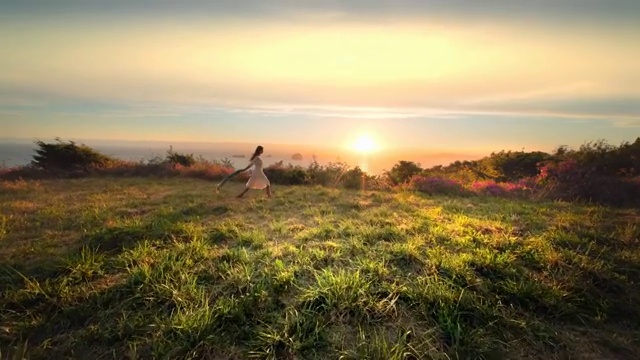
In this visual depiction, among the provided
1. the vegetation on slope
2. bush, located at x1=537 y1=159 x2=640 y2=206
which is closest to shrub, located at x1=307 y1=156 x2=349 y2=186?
the vegetation on slope

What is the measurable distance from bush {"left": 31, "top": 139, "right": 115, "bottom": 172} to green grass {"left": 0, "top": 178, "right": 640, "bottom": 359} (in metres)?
11.1

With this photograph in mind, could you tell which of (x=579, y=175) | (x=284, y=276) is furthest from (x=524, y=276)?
(x=579, y=175)

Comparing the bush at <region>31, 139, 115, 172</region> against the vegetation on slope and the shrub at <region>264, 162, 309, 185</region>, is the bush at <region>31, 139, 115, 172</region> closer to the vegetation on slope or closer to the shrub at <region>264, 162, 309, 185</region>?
the vegetation on slope

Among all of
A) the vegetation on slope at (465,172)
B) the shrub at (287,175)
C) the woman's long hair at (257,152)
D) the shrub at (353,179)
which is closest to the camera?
the woman's long hair at (257,152)

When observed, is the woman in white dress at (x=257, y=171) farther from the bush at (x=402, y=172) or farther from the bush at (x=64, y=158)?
the bush at (x=64, y=158)

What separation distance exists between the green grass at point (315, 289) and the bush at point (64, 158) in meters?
11.1

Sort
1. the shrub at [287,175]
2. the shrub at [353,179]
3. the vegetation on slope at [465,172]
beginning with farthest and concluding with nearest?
the shrub at [287,175] < the shrub at [353,179] < the vegetation on slope at [465,172]

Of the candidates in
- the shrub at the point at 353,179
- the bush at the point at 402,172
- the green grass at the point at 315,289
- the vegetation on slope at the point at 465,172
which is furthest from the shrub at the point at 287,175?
the green grass at the point at 315,289

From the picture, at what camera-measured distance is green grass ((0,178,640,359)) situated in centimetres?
396

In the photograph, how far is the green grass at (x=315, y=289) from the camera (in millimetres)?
3955

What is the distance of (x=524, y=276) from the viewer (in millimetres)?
5441

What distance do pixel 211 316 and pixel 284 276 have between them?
1130 millimetres

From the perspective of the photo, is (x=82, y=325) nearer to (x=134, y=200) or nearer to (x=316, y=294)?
(x=316, y=294)

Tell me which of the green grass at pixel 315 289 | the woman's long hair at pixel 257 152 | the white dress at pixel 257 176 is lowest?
the green grass at pixel 315 289
